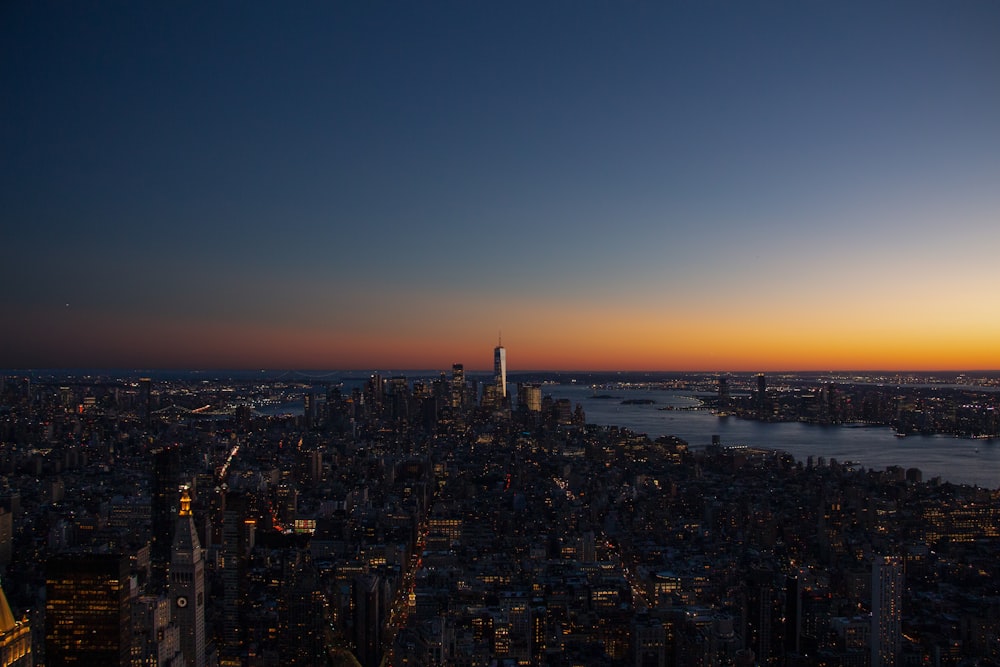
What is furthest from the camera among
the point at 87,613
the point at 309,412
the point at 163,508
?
the point at 309,412

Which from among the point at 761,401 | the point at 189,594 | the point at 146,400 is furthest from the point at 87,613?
the point at 761,401

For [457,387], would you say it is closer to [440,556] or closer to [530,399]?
[530,399]

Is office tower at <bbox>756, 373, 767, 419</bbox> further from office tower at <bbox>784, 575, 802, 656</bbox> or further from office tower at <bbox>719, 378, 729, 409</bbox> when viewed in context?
office tower at <bbox>784, 575, 802, 656</bbox>

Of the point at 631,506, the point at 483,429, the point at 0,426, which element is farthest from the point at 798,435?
the point at 0,426

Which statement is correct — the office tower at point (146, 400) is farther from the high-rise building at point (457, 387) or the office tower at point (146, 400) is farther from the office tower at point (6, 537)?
the high-rise building at point (457, 387)

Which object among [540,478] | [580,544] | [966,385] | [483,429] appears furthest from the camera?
[966,385]

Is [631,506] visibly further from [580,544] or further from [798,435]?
[798,435]
